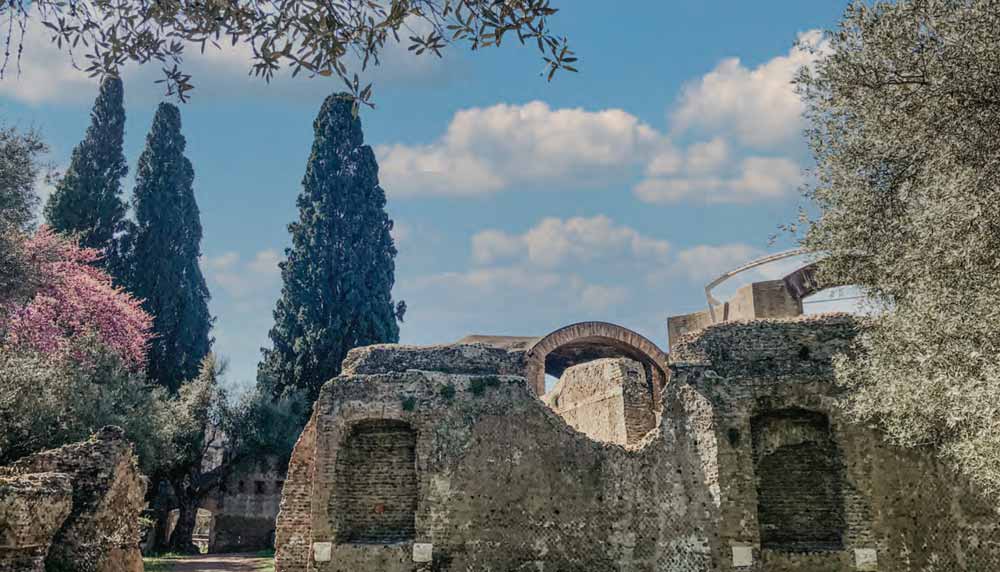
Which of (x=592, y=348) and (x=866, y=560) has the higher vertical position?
(x=592, y=348)

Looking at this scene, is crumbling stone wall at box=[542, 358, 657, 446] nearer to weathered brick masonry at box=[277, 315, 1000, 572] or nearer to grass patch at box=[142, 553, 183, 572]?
weathered brick masonry at box=[277, 315, 1000, 572]

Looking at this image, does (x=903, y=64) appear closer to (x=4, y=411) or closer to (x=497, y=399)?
(x=497, y=399)

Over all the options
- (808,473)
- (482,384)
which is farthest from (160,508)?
(808,473)

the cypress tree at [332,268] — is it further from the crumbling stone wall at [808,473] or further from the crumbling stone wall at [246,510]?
the crumbling stone wall at [808,473]

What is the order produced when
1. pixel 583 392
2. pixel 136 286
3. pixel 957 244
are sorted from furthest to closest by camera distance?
pixel 136 286, pixel 583 392, pixel 957 244

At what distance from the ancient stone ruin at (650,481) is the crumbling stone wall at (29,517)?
3.49 meters

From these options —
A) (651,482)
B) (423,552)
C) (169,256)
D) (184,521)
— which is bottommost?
(184,521)

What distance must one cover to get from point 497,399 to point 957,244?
21.2ft

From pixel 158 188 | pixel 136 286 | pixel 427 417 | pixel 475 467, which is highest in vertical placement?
pixel 158 188

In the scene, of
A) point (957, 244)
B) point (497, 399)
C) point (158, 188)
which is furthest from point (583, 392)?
point (158, 188)

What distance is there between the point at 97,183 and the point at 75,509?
836 inches

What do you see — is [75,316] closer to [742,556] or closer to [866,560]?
[742,556]

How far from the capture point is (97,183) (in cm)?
2816

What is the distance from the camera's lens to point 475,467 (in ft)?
38.1
